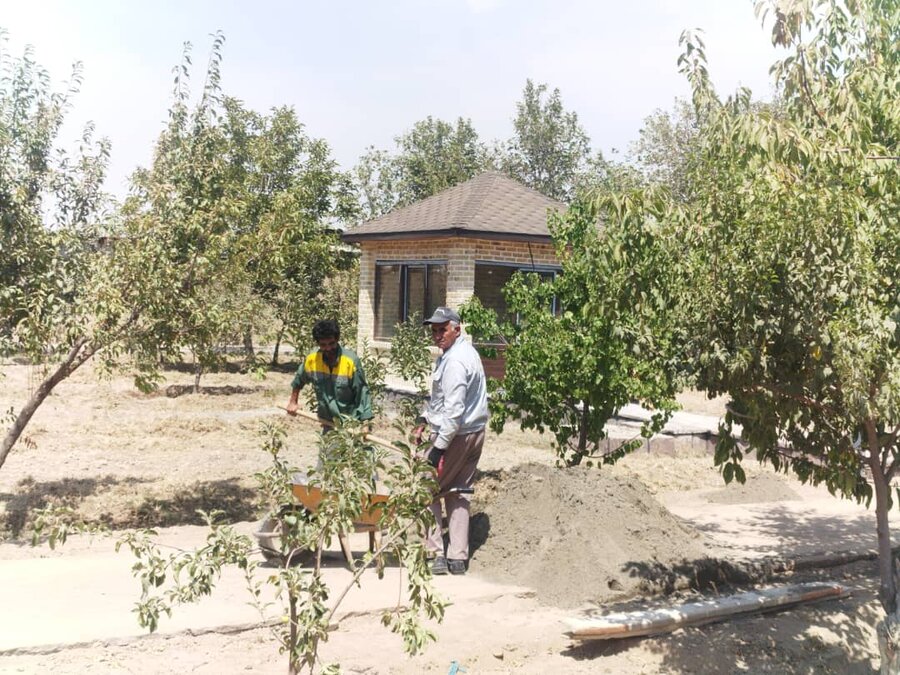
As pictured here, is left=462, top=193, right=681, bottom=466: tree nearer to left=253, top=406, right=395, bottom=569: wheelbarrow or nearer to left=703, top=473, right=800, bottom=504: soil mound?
left=253, top=406, right=395, bottom=569: wheelbarrow

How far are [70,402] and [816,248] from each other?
47.8 ft

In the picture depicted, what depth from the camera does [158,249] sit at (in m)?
7.74

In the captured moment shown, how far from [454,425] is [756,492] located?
19.0ft

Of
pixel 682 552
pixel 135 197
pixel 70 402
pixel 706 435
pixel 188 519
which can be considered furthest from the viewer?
pixel 70 402

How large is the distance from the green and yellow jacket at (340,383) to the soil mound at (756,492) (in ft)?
16.9

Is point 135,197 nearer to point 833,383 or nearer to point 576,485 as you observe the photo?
point 576,485

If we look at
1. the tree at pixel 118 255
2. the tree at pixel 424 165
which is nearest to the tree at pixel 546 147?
the tree at pixel 424 165

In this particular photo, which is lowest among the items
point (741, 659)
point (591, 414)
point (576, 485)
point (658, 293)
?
point (741, 659)

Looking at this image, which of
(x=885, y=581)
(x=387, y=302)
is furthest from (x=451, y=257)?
(x=885, y=581)

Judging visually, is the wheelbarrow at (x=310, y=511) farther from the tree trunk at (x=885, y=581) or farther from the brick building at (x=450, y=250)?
the brick building at (x=450, y=250)

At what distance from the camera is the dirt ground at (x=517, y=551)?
544 cm

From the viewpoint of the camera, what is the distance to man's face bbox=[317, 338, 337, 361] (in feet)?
24.2

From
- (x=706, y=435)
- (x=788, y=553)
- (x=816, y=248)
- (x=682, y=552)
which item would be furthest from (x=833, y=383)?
(x=706, y=435)

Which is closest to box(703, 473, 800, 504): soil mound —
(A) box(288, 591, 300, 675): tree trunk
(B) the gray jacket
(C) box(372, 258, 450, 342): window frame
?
(B) the gray jacket
